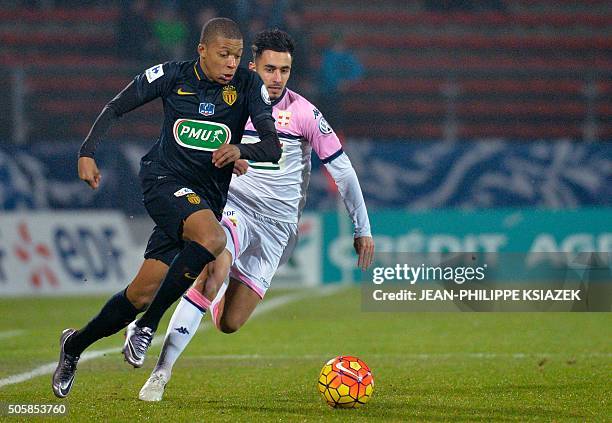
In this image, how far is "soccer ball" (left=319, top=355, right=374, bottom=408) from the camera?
521 cm

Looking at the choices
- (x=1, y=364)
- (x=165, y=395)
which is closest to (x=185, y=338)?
(x=165, y=395)

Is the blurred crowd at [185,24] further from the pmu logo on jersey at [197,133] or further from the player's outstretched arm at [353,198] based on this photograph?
the pmu logo on jersey at [197,133]

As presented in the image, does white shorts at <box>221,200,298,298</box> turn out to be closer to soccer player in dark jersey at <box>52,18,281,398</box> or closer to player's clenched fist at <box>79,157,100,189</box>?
soccer player in dark jersey at <box>52,18,281,398</box>

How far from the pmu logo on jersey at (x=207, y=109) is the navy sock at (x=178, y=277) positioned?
0.67 meters

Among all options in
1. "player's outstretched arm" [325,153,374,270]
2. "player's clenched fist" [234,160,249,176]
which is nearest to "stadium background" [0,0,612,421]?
"player's outstretched arm" [325,153,374,270]

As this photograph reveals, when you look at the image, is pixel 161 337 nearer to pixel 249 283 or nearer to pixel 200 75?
pixel 249 283

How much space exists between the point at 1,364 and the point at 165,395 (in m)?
1.95

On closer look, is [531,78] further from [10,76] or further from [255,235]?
[255,235]

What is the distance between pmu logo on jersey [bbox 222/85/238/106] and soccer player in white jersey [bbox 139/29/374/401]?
0.79 m

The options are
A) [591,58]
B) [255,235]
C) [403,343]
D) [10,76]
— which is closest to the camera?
[255,235]

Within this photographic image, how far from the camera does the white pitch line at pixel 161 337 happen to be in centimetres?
641

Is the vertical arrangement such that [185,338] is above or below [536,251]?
above

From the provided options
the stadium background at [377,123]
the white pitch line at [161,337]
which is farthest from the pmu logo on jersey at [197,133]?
the stadium background at [377,123]

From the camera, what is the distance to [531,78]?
16.1m
